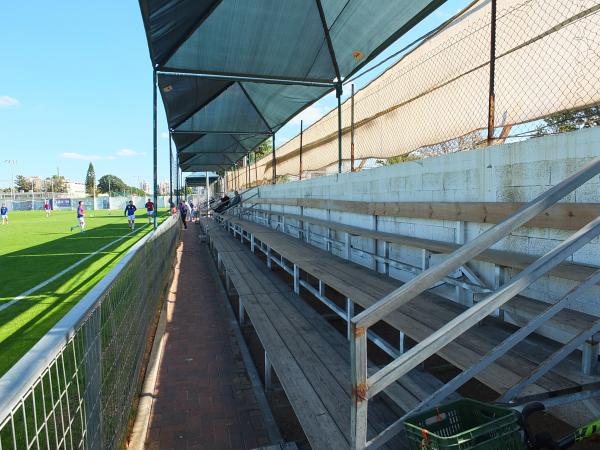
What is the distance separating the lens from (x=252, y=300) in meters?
4.70

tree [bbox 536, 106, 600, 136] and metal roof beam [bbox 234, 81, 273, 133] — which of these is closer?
tree [bbox 536, 106, 600, 136]

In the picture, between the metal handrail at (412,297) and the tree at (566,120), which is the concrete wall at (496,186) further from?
the metal handrail at (412,297)

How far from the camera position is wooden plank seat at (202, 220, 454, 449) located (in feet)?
7.35

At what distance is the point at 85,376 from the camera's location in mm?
1833

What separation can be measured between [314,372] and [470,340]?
111 cm

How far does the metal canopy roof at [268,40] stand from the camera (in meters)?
5.45

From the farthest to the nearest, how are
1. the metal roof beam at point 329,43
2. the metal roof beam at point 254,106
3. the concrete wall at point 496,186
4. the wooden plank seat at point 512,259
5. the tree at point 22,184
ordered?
the tree at point 22,184
the metal roof beam at point 254,106
the metal roof beam at point 329,43
the concrete wall at point 496,186
the wooden plank seat at point 512,259

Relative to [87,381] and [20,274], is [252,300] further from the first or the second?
[20,274]

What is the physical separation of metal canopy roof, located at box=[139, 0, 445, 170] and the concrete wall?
219 centimetres

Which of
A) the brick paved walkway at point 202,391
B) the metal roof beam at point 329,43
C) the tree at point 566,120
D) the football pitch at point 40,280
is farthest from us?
the metal roof beam at point 329,43

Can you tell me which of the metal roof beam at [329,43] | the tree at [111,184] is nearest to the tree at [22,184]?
the tree at [111,184]

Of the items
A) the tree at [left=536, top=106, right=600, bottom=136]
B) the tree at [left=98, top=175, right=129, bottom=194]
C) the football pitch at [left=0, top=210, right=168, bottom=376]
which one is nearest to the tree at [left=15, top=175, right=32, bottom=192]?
the tree at [left=98, top=175, right=129, bottom=194]

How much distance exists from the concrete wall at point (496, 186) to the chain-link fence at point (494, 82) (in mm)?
380

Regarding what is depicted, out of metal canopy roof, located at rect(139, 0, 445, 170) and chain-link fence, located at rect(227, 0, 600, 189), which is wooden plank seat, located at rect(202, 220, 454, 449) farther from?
metal canopy roof, located at rect(139, 0, 445, 170)
